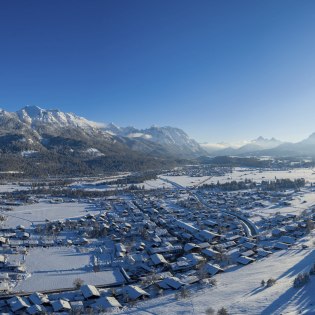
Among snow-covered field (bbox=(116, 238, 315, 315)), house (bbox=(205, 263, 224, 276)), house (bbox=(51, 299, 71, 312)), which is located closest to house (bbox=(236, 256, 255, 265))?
snow-covered field (bbox=(116, 238, 315, 315))

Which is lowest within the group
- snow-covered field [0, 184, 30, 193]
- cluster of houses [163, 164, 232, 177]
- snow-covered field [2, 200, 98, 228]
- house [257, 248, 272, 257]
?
house [257, 248, 272, 257]

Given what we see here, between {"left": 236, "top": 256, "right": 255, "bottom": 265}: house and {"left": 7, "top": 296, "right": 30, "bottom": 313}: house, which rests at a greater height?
{"left": 7, "top": 296, "right": 30, "bottom": 313}: house

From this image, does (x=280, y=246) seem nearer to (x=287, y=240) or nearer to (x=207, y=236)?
(x=287, y=240)

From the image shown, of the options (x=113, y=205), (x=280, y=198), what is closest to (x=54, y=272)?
(x=113, y=205)

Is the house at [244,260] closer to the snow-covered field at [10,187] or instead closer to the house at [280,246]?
the house at [280,246]

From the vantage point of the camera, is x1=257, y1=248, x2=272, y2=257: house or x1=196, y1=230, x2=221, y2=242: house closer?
x1=257, y1=248, x2=272, y2=257: house

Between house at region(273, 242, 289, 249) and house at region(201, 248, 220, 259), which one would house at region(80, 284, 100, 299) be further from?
house at region(273, 242, 289, 249)

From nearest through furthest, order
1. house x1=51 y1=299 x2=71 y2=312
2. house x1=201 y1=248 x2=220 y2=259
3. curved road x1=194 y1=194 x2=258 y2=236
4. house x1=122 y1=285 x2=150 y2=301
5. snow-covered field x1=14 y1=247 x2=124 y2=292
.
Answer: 1. house x1=51 y1=299 x2=71 y2=312
2. house x1=122 y1=285 x2=150 y2=301
3. snow-covered field x1=14 y1=247 x2=124 y2=292
4. house x1=201 y1=248 x2=220 y2=259
5. curved road x1=194 y1=194 x2=258 y2=236

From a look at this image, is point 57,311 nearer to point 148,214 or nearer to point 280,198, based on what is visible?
point 148,214
